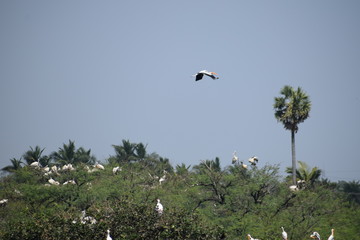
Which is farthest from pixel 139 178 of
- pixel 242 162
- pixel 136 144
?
pixel 136 144

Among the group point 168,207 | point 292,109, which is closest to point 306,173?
point 292,109

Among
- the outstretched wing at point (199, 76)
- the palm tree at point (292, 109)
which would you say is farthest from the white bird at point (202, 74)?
the palm tree at point (292, 109)

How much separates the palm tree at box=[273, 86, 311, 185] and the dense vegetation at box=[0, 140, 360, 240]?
11.2m

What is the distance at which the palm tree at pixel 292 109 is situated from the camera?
55594mm

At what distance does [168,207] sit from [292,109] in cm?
2988

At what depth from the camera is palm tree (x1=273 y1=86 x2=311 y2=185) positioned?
55.6 metres

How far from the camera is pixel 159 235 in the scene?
73.6ft

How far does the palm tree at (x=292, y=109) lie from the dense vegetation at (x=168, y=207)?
11211 millimetres

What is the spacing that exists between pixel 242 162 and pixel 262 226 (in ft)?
35.5

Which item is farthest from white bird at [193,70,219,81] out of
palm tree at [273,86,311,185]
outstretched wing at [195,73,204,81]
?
palm tree at [273,86,311,185]

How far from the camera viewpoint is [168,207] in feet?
94.0

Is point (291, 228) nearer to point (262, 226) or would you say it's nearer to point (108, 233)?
point (262, 226)

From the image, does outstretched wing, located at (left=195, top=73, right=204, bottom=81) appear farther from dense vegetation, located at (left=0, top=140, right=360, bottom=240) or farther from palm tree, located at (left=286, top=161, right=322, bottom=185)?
palm tree, located at (left=286, top=161, right=322, bottom=185)

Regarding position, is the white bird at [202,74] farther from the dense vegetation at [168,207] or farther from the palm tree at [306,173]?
the palm tree at [306,173]
